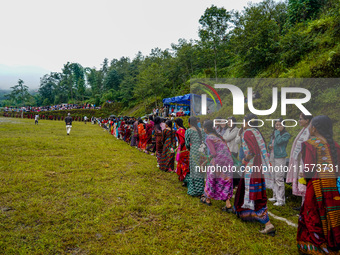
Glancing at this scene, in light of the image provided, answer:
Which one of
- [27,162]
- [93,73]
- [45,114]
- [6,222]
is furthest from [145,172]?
[93,73]

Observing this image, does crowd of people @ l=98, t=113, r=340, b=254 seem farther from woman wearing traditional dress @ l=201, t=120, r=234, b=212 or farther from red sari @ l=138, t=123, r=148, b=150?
red sari @ l=138, t=123, r=148, b=150

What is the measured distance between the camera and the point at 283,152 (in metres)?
4.12

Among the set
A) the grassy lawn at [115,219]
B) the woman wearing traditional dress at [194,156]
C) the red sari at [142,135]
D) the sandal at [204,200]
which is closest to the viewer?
the grassy lawn at [115,219]

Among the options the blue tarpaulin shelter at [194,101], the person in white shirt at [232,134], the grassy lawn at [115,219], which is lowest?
the grassy lawn at [115,219]

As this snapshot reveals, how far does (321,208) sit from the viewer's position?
2.42 metres

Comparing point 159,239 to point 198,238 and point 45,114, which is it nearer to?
point 198,238

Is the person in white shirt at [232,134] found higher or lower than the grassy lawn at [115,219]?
higher

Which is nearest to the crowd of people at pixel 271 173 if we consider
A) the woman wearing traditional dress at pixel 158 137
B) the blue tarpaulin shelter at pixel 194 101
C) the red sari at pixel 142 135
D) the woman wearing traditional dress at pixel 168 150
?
the woman wearing traditional dress at pixel 168 150

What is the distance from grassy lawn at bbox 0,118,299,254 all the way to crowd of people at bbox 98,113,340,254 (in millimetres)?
296

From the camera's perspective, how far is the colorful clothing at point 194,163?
14.4 ft

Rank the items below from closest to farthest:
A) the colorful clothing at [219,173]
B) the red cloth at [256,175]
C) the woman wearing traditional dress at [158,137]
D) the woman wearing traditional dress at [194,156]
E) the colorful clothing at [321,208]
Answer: the colorful clothing at [321,208]
the red cloth at [256,175]
the colorful clothing at [219,173]
the woman wearing traditional dress at [194,156]
the woman wearing traditional dress at [158,137]

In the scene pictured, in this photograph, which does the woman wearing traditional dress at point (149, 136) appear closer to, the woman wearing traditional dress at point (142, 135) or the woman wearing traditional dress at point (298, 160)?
the woman wearing traditional dress at point (142, 135)

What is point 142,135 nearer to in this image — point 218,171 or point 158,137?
point 158,137

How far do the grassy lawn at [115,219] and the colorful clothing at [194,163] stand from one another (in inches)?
9.9
